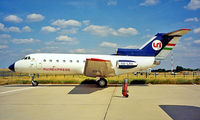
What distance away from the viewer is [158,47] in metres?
14.6

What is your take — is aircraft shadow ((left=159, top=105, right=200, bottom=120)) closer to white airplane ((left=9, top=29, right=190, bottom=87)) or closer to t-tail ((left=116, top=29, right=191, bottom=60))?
white airplane ((left=9, top=29, right=190, bottom=87))

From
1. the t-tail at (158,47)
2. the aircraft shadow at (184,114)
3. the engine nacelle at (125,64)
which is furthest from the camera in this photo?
the t-tail at (158,47)

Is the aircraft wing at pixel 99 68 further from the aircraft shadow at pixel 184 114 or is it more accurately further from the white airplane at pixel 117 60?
the aircraft shadow at pixel 184 114

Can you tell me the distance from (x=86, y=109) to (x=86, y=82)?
10.3m

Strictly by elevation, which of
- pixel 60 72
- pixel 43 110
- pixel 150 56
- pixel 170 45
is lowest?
pixel 43 110

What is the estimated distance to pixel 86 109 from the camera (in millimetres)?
6484

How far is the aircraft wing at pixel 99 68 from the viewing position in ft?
36.6

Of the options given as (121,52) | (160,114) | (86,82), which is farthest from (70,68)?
(160,114)

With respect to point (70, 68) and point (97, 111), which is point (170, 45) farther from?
point (97, 111)

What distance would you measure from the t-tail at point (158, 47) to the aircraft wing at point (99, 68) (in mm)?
2893

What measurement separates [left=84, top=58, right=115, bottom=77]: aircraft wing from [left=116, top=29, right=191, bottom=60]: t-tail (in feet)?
9.49

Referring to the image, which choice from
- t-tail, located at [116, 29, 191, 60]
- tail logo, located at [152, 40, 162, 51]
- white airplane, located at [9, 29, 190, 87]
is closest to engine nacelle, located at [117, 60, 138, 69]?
white airplane, located at [9, 29, 190, 87]

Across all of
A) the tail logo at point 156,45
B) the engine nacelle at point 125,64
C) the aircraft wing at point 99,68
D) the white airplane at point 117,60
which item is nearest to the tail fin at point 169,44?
the white airplane at point 117,60

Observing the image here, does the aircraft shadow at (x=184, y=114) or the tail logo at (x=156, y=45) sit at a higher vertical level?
the tail logo at (x=156, y=45)
